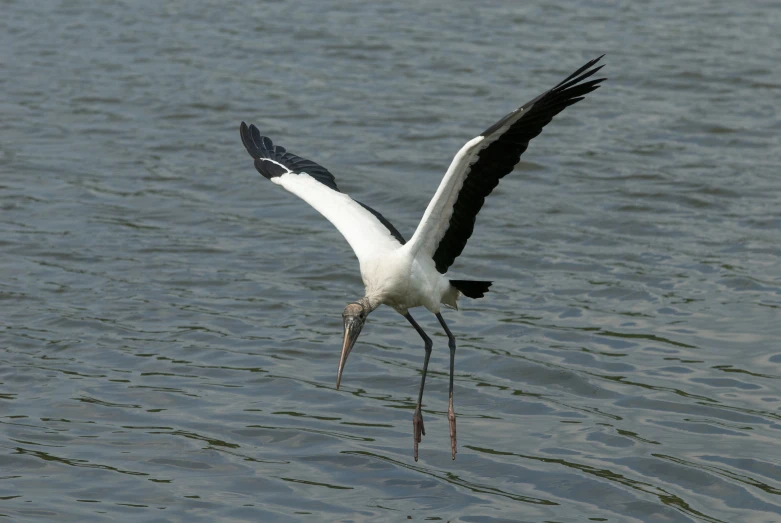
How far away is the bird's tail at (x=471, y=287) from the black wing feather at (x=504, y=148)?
1.52ft

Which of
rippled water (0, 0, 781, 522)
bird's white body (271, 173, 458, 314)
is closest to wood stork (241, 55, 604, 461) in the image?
bird's white body (271, 173, 458, 314)

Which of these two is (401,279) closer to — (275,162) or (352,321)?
(352,321)

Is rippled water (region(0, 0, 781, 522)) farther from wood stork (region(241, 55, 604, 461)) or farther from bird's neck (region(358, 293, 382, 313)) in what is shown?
bird's neck (region(358, 293, 382, 313))

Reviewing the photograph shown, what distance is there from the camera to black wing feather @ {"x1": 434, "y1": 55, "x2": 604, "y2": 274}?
254 inches

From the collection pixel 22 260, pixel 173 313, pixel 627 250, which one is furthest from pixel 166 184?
pixel 627 250

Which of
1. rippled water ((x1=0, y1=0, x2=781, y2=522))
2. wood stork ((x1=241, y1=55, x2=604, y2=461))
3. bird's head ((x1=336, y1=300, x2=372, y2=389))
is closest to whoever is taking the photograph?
wood stork ((x1=241, y1=55, x2=604, y2=461))

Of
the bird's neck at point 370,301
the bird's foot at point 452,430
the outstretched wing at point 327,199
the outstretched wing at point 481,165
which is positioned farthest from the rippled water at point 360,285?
the outstretched wing at point 481,165

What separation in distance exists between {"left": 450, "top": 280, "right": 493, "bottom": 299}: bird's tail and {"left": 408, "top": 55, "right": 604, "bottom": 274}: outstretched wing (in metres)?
0.35

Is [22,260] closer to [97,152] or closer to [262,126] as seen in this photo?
[97,152]

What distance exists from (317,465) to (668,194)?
6263mm

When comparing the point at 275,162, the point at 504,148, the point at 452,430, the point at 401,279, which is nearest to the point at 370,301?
the point at 401,279

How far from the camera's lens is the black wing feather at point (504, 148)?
6457 millimetres

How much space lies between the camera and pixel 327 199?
27.1 ft

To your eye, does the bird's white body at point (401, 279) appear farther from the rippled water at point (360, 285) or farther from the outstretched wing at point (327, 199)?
the rippled water at point (360, 285)
